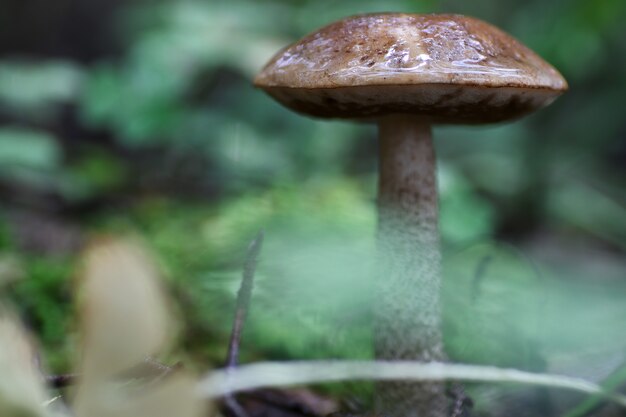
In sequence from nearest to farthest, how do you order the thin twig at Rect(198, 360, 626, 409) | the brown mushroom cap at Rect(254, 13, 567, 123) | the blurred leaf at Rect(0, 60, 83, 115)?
1. the thin twig at Rect(198, 360, 626, 409)
2. the brown mushroom cap at Rect(254, 13, 567, 123)
3. the blurred leaf at Rect(0, 60, 83, 115)

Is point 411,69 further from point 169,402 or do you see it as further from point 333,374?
point 169,402

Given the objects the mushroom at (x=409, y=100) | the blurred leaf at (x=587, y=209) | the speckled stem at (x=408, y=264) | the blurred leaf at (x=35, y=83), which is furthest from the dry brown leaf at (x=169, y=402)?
the blurred leaf at (x=587, y=209)

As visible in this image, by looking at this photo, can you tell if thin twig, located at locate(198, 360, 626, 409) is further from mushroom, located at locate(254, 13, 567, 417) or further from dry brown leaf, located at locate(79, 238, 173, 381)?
mushroom, located at locate(254, 13, 567, 417)

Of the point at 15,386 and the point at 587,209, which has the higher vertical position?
the point at 15,386

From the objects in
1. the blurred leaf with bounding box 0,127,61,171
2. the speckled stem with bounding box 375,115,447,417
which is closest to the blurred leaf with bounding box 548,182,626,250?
the speckled stem with bounding box 375,115,447,417

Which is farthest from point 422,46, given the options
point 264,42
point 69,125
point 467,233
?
point 69,125

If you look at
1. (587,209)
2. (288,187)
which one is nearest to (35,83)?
(288,187)
